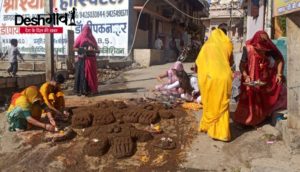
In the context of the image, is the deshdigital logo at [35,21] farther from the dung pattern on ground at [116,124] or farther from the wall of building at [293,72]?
the wall of building at [293,72]

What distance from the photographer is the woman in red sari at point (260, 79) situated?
5.93 metres

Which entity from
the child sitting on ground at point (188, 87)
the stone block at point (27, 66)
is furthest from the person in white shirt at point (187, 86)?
the stone block at point (27, 66)

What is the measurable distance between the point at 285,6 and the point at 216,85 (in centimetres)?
145

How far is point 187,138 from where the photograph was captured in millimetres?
5855

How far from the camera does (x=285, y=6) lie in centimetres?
515

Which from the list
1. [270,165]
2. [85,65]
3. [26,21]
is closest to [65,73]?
[85,65]

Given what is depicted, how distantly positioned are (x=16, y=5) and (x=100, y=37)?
5797mm

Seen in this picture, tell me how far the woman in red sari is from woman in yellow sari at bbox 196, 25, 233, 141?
40 cm

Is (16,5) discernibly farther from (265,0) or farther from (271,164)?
(271,164)

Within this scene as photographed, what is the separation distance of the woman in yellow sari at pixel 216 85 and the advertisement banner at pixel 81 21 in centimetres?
1128

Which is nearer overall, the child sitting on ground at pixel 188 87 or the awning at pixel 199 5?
the child sitting on ground at pixel 188 87

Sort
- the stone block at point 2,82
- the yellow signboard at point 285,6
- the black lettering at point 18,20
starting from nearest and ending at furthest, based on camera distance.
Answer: the yellow signboard at point 285,6, the stone block at point 2,82, the black lettering at point 18,20

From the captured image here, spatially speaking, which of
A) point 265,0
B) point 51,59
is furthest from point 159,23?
point 51,59

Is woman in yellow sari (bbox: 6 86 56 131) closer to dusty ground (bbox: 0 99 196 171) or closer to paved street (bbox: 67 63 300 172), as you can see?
dusty ground (bbox: 0 99 196 171)
